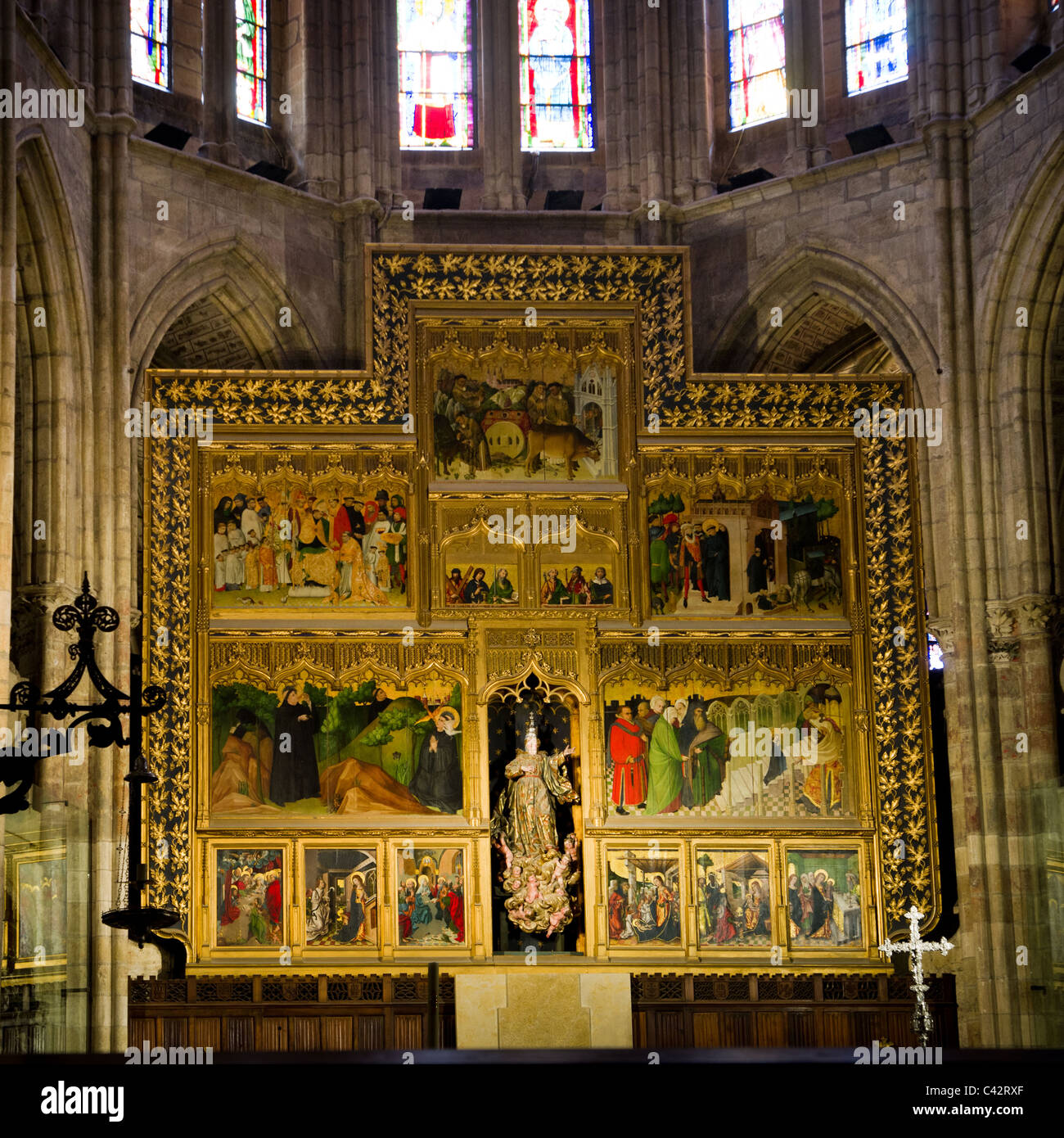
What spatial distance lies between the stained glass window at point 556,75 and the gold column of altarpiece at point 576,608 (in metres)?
4.13

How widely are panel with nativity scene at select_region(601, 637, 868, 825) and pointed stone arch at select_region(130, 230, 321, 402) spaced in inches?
209

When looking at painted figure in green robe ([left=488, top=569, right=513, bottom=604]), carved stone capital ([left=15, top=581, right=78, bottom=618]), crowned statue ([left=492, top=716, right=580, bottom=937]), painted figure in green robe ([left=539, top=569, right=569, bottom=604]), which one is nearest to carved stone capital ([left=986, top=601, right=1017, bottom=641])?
painted figure in green robe ([left=539, top=569, right=569, bottom=604])

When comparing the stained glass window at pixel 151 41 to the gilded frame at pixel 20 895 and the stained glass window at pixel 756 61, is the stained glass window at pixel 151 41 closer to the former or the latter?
the stained glass window at pixel 756 61

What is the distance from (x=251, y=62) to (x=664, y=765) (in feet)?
31.3

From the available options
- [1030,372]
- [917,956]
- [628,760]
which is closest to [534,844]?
[628,760]

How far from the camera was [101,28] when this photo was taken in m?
16.9

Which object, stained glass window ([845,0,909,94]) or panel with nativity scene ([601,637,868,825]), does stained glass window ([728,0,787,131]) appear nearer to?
stained glass window ([845,0,909,94])

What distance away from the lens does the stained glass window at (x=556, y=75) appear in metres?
20.5

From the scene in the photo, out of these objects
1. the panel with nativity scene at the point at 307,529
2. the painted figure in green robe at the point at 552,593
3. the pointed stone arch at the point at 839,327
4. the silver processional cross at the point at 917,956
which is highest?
the pointed stone arch at the point at 839,327

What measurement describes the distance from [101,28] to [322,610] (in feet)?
20.0

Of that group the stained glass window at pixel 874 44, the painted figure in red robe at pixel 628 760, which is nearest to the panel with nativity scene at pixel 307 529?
the painted figure in red robe at pixel 628 760
